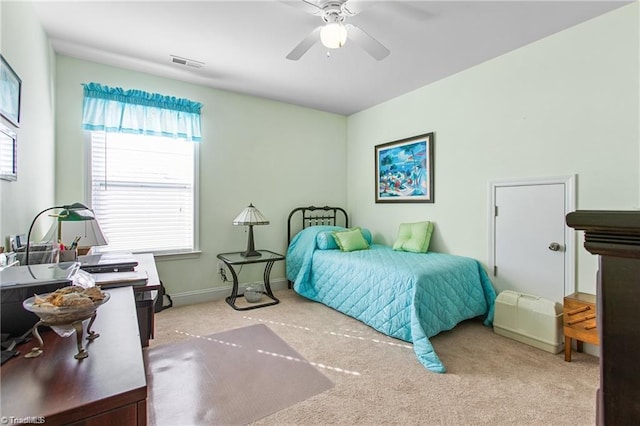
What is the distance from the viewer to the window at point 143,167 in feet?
10.3

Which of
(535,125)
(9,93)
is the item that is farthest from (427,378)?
(9,93)

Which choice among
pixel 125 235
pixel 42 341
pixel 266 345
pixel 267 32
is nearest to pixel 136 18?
pixel 267 32

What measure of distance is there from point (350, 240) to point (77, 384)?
315cm

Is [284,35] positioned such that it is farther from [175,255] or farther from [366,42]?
[175,255]

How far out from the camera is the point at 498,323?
279 centimetres

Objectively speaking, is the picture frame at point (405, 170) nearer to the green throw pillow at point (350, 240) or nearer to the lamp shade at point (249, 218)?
the green throw pillow at point (350, 240)

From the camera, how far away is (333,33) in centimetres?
210

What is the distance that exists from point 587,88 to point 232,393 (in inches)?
137

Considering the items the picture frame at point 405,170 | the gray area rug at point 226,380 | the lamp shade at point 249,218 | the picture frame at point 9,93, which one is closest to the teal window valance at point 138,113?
the lamp shade at point 249,218

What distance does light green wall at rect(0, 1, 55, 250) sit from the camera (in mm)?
1723

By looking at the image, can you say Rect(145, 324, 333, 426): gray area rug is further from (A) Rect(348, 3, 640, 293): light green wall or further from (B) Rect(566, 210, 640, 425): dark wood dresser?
(A) Rect(348, 3, 640, 293): light green wall

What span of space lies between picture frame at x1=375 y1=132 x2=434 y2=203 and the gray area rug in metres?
2.36

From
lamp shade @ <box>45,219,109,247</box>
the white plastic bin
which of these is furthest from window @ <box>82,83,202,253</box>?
the white plastic bin

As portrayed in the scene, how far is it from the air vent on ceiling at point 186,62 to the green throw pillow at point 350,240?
7.80 ft
